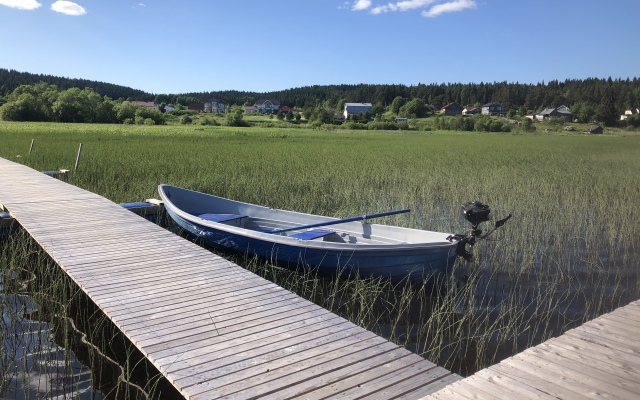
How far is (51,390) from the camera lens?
350 centimetres

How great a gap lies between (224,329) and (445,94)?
13323 centimetres

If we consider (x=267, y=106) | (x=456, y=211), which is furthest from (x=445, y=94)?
(x=456, y=211)

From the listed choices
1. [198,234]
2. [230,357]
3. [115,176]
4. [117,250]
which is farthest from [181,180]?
[230,357]

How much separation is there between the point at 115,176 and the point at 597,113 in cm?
8227

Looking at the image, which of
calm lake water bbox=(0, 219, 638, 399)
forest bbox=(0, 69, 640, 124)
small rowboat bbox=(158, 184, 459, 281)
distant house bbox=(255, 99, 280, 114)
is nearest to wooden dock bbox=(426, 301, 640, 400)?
calm lake water bbox=(0, 219, 638, 399)

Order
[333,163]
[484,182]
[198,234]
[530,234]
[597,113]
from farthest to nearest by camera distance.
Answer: [597,113]
[333,163]
[484,182]
[530,234]
[198,234]

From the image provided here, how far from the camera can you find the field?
5.44 meters

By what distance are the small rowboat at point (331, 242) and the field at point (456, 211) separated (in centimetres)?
24

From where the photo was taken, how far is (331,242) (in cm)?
604

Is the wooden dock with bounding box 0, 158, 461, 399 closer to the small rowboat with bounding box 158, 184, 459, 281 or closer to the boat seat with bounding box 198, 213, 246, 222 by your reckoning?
the small rowboat with bounding box 158, 184, 459, 281

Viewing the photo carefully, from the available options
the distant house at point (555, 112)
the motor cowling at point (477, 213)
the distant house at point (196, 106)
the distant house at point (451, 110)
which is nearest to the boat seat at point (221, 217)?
the motor cowling at point (477, 213)

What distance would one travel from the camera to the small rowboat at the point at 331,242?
227 inches

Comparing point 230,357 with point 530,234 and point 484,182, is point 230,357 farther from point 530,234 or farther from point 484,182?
point 484,182

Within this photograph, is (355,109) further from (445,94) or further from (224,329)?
(224,329)
